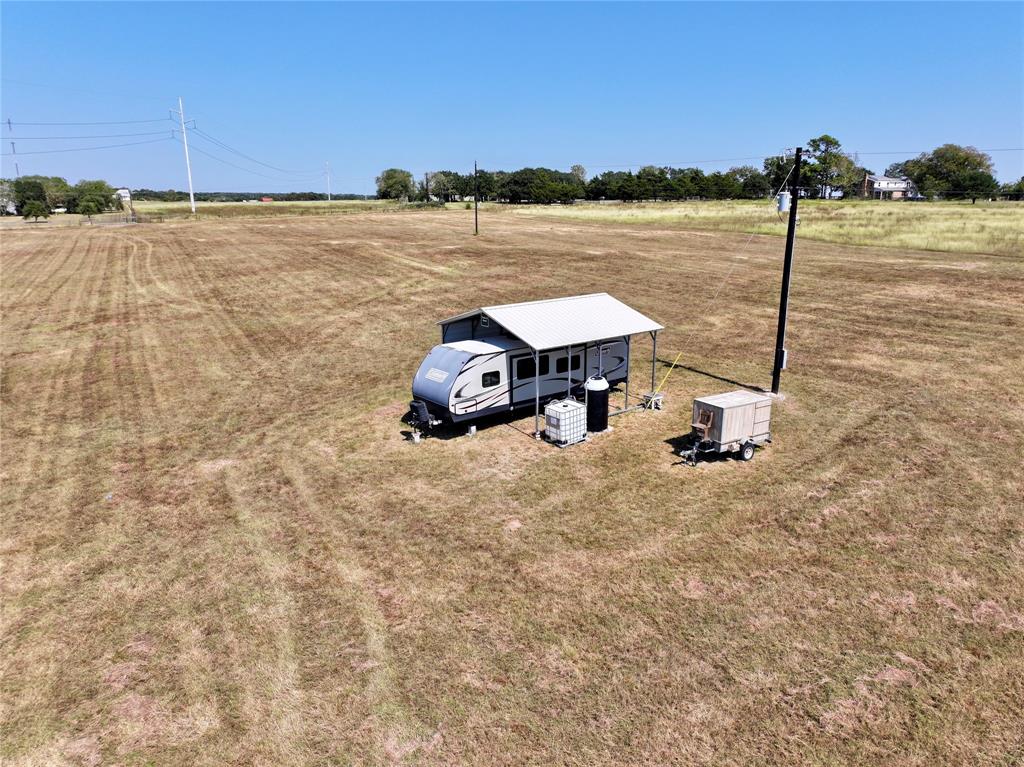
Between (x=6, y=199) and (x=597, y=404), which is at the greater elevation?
(x=6, y=199)

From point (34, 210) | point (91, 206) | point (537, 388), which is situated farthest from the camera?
point (91, 206)

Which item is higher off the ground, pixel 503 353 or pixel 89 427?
pixel 503 353

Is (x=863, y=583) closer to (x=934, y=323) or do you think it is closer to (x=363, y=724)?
(x=363, y=724)

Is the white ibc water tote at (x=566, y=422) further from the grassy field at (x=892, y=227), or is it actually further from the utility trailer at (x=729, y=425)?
the grassy field at (x=892, y=227)

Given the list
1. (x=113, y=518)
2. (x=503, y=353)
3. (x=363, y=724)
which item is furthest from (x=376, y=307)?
(x=363, y=724)

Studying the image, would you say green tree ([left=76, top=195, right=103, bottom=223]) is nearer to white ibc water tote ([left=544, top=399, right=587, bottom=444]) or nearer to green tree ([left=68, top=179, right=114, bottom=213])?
green tree ([left=68, top=179, right=114, bottom=213])

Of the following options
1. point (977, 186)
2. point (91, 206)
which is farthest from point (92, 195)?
point (977, 186)

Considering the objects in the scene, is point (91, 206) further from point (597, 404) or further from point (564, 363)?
point (597, 404)
